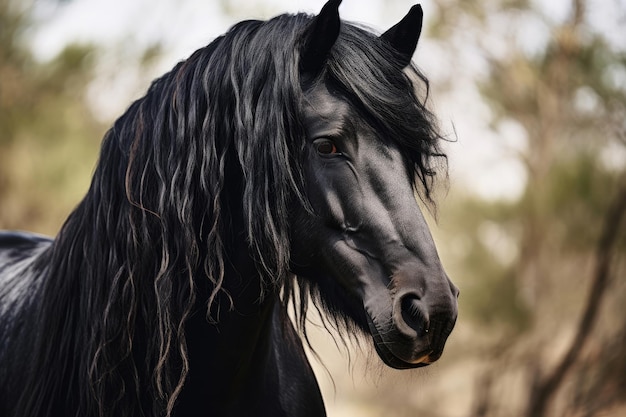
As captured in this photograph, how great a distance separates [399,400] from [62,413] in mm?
8649

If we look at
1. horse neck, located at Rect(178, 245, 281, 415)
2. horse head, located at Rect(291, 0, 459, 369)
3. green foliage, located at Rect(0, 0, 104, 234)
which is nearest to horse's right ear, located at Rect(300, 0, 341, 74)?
horse head, located at Rect(291, 0, 459, 369)

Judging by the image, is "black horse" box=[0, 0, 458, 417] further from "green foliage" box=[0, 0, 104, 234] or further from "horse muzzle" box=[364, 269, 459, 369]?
"green foliage" box=[0, 0, 104, 234]

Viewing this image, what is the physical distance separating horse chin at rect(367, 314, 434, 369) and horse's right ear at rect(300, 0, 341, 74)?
0.64m

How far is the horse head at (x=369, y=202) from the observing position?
5.75ft

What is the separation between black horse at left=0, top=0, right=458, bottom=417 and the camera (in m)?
1.85

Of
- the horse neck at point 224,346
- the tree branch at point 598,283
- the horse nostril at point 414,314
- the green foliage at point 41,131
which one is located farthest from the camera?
the green foliage at point 41,131

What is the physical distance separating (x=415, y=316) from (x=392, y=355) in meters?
0.13

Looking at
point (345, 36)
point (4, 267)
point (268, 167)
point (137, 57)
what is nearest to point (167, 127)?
point (268, 167)

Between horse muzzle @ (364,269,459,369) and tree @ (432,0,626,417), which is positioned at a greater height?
tree @ (432,0,626,417)

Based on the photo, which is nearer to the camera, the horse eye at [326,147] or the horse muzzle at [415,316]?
the horse muzzle at [415,316]

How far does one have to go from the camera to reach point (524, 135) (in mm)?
10148

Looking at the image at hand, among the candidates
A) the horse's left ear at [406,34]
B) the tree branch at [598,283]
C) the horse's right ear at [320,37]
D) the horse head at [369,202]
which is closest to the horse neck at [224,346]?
the horse head at [369,202]

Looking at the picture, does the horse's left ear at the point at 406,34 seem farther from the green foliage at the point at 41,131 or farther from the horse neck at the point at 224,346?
the green foliage at the point at 41,131

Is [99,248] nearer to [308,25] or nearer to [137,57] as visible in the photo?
[308,25]
